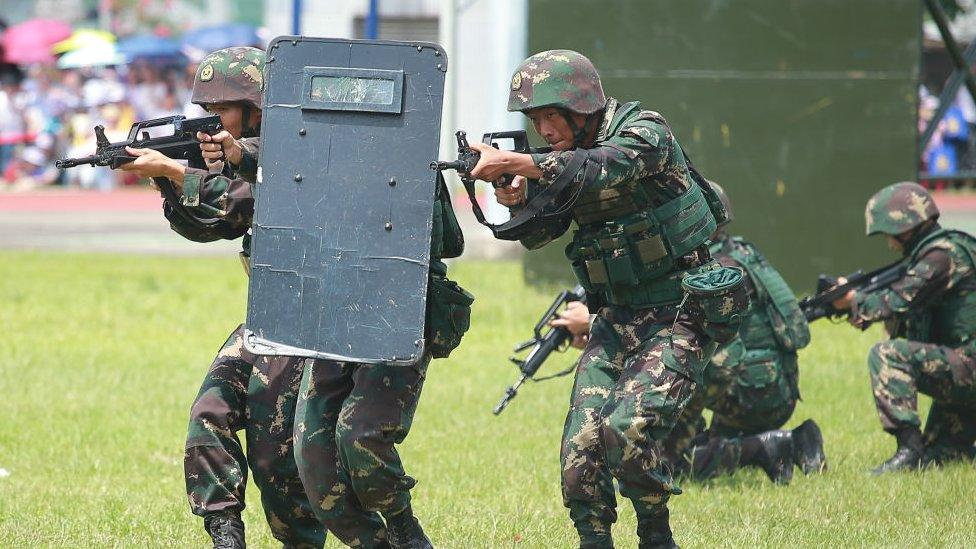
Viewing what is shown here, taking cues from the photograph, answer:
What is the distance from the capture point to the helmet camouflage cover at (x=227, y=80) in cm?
595

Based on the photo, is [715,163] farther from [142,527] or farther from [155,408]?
[142,527]

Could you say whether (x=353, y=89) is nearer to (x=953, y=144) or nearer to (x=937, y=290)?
(x=937, y=290)

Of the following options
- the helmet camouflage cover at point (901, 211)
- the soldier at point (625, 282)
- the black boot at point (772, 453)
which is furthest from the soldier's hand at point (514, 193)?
the helmet camouflage cover at point (901, 211)

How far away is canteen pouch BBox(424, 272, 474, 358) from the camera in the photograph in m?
5.61

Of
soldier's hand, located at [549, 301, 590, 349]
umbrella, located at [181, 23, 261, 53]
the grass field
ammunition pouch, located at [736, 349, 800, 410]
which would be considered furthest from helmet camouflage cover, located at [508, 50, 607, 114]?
umbrella, located at [181, 23, 261, 53]

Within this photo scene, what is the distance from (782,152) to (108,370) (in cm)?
647

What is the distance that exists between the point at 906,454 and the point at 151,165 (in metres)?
4.53

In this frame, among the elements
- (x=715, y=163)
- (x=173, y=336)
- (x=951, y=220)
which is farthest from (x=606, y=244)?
(x=951, y=220)

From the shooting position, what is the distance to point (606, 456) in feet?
18.7

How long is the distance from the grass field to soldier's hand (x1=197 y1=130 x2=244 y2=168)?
5.80 ft

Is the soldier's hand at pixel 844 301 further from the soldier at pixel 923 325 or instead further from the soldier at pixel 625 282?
the soldier at pixel 625 282

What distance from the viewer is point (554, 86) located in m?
5.68

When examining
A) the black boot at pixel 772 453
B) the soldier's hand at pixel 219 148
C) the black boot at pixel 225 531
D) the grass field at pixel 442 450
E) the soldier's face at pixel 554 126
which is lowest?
the grass field at pixel 442 450

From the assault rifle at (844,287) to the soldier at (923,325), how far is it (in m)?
0.05
